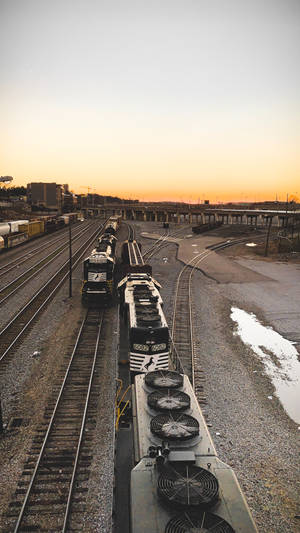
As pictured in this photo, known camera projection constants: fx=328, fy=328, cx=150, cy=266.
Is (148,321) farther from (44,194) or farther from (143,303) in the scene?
(44,194)

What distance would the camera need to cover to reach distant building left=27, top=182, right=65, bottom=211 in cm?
18325

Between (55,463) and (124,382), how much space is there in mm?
5855


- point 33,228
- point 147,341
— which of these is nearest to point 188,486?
point 147,341

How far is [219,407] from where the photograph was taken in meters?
15.8

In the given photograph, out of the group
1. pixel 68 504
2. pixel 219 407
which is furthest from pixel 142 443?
pixel 219 407

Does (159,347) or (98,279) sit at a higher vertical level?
(98,279)

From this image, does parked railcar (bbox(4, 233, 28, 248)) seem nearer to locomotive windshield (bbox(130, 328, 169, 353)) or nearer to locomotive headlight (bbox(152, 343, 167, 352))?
locomotive windshield (bbox(130, 328, 169, 353))

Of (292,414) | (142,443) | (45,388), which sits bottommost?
(292,414)

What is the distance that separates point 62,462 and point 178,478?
266 inches

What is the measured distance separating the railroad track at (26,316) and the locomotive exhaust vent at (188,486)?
1380cm

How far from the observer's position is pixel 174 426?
28.9 feet

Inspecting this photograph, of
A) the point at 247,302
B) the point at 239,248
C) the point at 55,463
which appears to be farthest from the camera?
the point at 239,248

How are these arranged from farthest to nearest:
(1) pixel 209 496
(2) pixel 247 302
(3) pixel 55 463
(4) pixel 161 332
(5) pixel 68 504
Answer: (2) pixel 247 302 → (4) pixel 161 332 → (3) pixel 55 463 → (5) pixel 68 504 → (1) pixel 209 496

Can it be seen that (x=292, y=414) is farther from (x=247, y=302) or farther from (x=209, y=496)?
(x=247, y=302)
